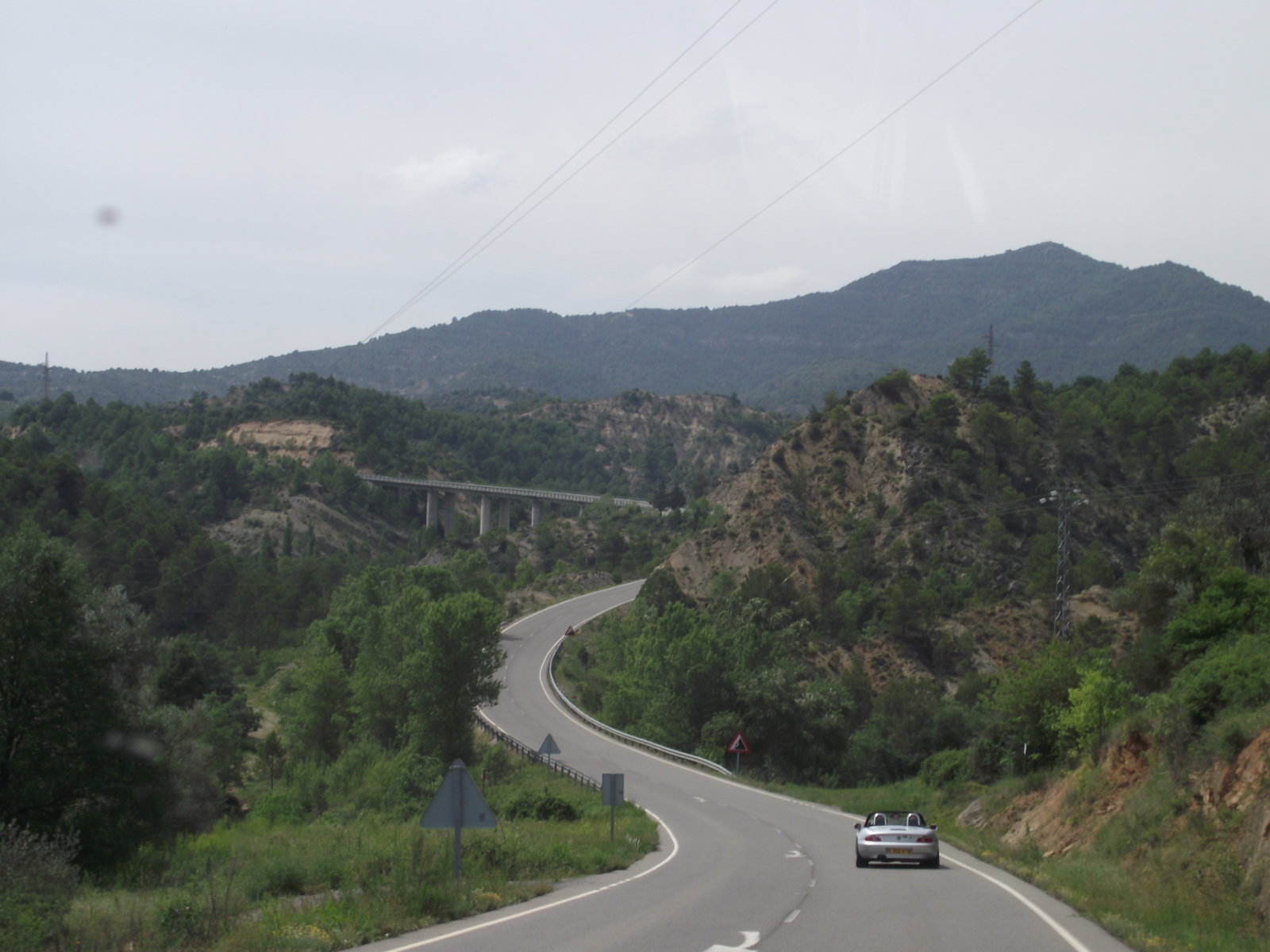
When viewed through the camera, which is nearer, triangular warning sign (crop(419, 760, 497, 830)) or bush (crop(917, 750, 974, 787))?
triangular warning sign (crop(419, 760, 497, 830))

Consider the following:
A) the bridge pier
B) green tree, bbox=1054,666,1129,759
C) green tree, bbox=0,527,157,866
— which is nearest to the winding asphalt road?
green tree, bbox=1054,666,1129,759

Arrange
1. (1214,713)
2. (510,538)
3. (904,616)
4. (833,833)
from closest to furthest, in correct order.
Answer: (1214,713) < (833,833) < (904,616) < (510,538)

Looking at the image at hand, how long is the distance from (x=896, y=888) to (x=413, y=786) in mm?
31360

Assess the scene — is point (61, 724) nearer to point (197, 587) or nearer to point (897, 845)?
point (897, 845)

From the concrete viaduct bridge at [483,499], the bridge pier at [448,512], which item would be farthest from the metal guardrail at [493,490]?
the bridge pier at [448,512]

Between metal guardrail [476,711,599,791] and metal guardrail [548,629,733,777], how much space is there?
489cm

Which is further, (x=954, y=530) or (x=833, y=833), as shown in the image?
(x=954, y=530)

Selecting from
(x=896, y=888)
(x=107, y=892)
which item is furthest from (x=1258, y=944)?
(x=107, y=892)

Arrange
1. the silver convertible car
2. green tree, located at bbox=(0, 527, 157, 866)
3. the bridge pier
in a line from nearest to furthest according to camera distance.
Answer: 1. the silver convertible car
2. green tree, located at bbox=(0, 527, 157, 866)
3. the bridge pier

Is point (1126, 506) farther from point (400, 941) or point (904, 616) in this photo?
point (400, 941)

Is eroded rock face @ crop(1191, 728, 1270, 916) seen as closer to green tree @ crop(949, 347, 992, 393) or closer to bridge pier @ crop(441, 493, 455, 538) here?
green tree @ crop(949, 347, 992, 393)

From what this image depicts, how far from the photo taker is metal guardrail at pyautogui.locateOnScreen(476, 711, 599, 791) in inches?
1628

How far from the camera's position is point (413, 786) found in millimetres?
44188

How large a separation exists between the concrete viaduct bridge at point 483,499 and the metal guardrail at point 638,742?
97.7 m
